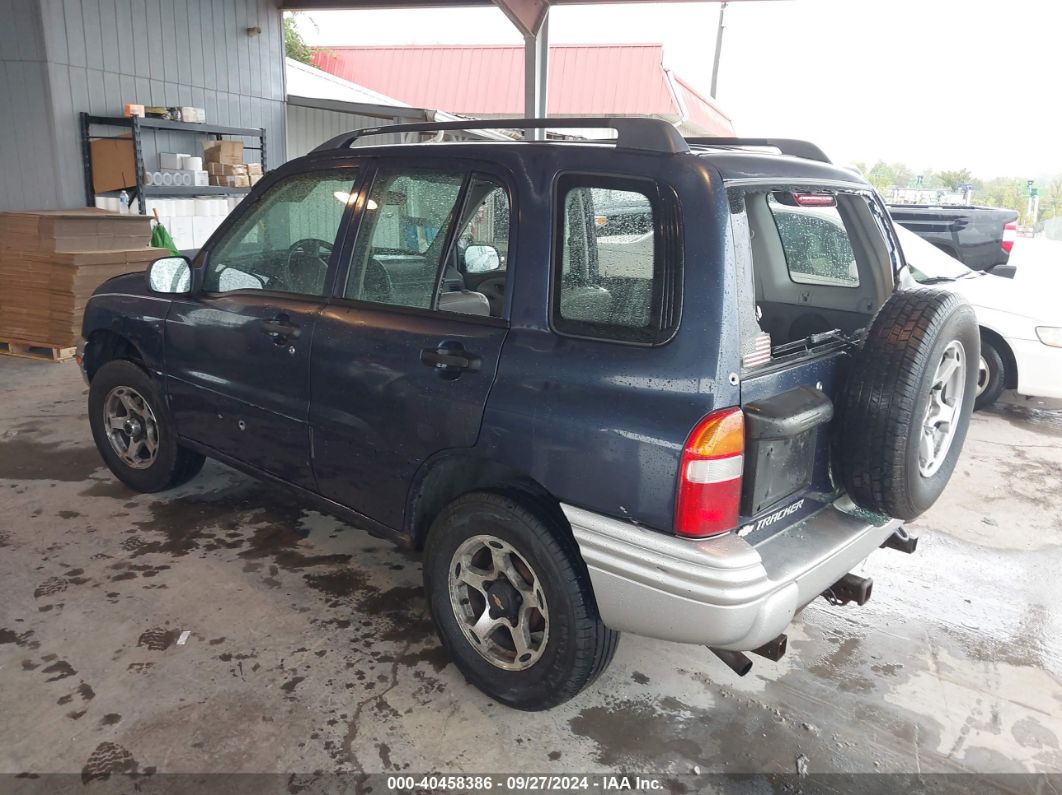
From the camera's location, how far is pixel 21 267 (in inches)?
287

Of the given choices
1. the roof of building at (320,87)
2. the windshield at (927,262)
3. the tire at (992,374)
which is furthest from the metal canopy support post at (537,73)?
the tire at (992,374)

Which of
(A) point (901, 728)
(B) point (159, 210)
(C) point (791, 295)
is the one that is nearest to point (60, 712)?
(A) point (901, 728)

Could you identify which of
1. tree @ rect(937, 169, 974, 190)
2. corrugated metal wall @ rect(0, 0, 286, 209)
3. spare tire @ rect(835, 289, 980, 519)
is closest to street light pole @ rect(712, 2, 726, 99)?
tree @ rect(937, 169, 974, 190)

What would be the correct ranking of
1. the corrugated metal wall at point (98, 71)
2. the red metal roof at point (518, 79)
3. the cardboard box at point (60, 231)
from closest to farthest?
the cardboard box at point (60, 231), the corrugated metal wall at point (98, 71), the red metal roof at point (518, 79)

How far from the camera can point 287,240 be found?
11.1 ft

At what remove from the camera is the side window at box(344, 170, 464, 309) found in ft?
9.05

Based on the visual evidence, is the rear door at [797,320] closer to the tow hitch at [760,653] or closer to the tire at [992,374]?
the tow hitch at [760,653]

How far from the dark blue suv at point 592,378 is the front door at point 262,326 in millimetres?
15

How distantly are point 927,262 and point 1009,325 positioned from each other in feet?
2.82

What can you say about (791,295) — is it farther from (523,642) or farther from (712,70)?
(712,70)

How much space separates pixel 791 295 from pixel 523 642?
177 centimetres

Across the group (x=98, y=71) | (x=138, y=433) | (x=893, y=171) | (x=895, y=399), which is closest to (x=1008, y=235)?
(x=895, y=399)

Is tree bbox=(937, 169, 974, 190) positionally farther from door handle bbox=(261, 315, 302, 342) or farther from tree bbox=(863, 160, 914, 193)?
door handle bbox=(261, 315, 302, 342)

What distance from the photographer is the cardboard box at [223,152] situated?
398 inches
